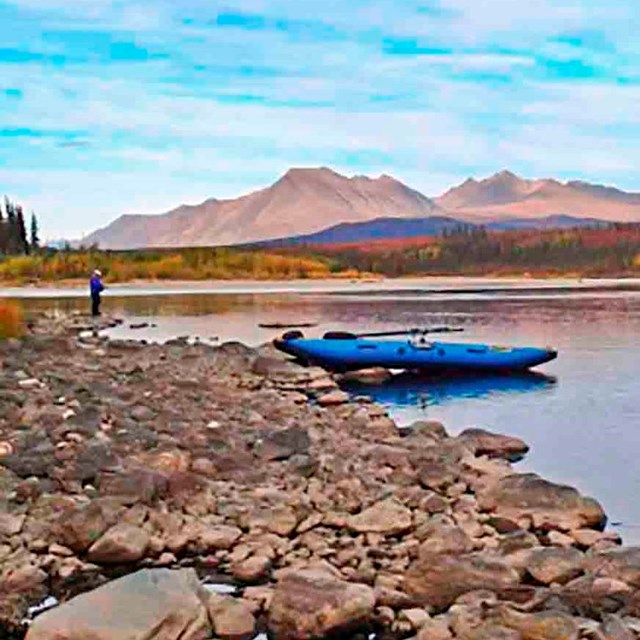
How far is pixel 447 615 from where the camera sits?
9.00 metres

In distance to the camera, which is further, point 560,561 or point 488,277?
point 488,277

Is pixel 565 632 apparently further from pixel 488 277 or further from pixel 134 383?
pixel 488 277

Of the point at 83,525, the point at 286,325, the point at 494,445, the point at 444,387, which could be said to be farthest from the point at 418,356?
the point at 83,525

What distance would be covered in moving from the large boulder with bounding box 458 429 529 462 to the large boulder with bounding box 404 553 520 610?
7200mm

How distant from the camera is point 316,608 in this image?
9211mm

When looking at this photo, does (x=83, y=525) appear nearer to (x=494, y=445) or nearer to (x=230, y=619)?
(x=230, y=619)

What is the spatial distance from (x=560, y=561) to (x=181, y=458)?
18.6 feet

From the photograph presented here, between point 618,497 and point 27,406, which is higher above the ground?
point 27,406

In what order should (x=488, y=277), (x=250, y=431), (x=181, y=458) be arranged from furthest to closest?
1. (x=488, y=277)
2. (x=250, y=431)
3. (x=181, y=458)

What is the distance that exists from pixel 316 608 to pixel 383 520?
2797 millimetres

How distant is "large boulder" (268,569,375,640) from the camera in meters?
9.14

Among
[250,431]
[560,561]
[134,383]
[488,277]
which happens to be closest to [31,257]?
[488,277]

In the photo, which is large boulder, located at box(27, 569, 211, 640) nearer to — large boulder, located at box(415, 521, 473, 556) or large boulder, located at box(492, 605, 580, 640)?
large boulder, located at box(492, 605, 580, 640)

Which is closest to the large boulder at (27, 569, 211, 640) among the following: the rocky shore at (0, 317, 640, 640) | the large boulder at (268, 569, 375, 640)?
the rocky shore at (0, 317, 640, 640)
